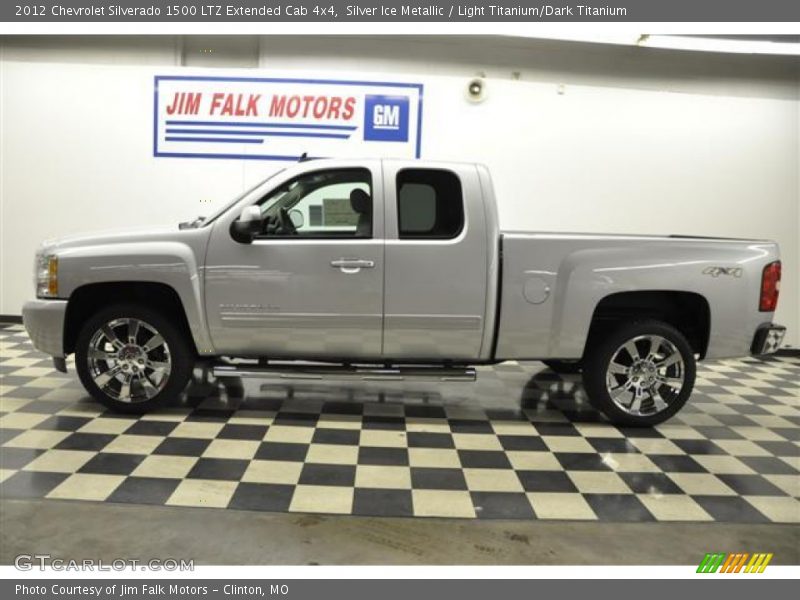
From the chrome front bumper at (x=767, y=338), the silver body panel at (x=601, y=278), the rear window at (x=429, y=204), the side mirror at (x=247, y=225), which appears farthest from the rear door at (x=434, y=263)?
the chrome front bumper at (x=767, y=338)

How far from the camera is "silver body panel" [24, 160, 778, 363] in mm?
3873

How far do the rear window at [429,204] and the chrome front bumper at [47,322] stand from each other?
231 cm

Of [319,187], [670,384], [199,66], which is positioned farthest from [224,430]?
[199,66]

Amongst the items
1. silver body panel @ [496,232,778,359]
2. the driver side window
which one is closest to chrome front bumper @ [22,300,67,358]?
the driver side window

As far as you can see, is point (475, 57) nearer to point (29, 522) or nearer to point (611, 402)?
point (611, 402)

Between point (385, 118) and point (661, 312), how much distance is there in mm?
3926

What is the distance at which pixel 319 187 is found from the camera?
4.06 m

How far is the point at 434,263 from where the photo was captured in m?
3.88

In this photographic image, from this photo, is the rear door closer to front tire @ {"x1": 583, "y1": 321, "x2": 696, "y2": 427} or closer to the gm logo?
front tire @ {"x1": 583, "y1": 321, "x2": 696, "y2": 427}

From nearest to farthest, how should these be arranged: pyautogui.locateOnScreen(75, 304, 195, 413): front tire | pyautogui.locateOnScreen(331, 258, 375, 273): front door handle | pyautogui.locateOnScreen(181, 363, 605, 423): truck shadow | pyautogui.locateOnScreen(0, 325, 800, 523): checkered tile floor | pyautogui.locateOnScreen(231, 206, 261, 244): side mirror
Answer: pyautogui.locateOnScreen(0, 325, 800, 523): checkered tile floor → pyautogui.locateOnScreen(231, 206, 261, 244): side mirror → pyautogui.locateOnScreen(331, 258, 375, 273): front door handle → pyautogui.locateOnScreen(75, 304, 195, 413): front tire → pyautogui.locateOnScreen(181, 363, 605, 423): truck shadow

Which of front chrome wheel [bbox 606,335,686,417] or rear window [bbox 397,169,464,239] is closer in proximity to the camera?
rear window [bbox 397,169,464,239]

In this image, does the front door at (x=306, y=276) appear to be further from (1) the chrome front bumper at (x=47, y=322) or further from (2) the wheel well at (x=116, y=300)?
(1) the chrome front bumper at (x=47, y=322)

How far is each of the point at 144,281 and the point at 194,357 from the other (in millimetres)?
611

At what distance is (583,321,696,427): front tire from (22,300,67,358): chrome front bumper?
11.7 feet
